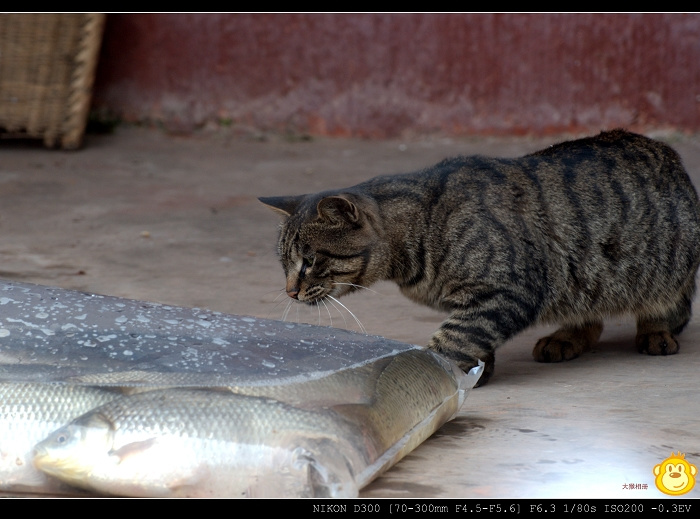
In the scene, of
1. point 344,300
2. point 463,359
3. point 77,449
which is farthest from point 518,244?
point 77,449

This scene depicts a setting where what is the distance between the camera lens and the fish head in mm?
2117

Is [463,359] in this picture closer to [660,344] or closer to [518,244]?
[518,244]

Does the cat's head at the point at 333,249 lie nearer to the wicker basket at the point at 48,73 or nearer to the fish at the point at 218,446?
the fish at the point at 218,446

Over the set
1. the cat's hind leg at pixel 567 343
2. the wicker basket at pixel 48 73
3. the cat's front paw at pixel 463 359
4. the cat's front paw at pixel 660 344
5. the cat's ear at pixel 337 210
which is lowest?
the wicker basket at pixel 48 73

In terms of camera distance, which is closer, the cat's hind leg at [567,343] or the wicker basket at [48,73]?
the cat's hind leg at [567,343]

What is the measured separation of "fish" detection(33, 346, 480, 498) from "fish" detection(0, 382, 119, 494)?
0.04 m

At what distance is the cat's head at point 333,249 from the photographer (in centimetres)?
360

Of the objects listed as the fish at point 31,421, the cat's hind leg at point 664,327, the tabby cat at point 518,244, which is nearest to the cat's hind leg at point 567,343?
the tabby cat at point 518,244

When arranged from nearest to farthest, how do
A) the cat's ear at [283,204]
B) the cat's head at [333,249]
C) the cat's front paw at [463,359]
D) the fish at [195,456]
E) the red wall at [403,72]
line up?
the fish at [195,456] → the cat's front paw at [463,359] → the cat's head at [333,249] → the cat's ear at [283,204] → the red wall at [403,72]

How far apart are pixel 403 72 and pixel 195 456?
6.82m

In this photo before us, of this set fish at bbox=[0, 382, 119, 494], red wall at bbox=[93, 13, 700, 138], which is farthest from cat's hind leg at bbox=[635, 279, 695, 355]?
red wall at bbox=[93, 13, 700, 138]

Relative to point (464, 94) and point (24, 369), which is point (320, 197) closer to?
point (24, 369)

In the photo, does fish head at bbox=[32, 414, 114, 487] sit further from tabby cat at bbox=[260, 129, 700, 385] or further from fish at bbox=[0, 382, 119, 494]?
tabby cat at bbox=[260, 129, 700, 385]

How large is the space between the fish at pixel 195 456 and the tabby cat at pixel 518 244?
56.9 inches
